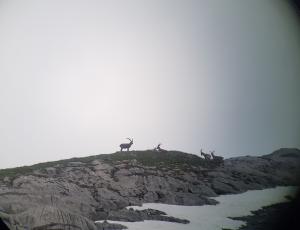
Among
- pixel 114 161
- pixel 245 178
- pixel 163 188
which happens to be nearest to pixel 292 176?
pixel 245 178

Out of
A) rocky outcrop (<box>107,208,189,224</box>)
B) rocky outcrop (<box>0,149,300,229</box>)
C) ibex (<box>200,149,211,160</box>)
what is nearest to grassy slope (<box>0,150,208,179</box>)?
rocky outcrop (<box>0,149,300,229</box>)

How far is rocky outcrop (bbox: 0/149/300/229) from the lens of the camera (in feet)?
95.0

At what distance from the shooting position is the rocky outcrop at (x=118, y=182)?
95.0 feet

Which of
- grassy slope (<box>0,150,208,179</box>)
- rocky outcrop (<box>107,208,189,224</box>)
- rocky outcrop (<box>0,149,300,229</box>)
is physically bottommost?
rocky outcrop (<box>107,208,189,224</box>)

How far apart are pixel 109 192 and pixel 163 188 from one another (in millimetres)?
6731

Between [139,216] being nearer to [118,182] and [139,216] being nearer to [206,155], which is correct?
[118,182]

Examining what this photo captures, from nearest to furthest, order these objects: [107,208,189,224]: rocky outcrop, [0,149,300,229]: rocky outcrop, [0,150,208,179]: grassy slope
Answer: [0,149,300,229]: rocky outcrop → [107,208,189,224]: rocky outcrop → [0,150,208,179]: grassy slope

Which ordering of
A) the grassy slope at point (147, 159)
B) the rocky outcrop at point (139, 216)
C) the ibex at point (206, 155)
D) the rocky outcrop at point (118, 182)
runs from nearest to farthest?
the rocky outcrop at point (118, 182) < the rocky outcrop at point (139, 216) < the grassy slope at point (147, 159) < the ibex at point (206, 155)

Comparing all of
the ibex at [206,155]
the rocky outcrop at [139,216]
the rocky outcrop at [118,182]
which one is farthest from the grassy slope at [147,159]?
the rocky outcrop at [139,216]

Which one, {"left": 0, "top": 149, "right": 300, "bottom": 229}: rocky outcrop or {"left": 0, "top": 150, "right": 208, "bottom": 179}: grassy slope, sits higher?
{"left": 0, "top": 150, "right": 208, "bottom": 179}: grassy slope

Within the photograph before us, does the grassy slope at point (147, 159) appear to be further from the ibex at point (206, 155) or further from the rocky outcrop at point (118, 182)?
the ibex at point (206, 155)

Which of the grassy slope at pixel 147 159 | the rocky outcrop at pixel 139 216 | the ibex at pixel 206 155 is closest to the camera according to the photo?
the rocky outcrop at pixel 139 216

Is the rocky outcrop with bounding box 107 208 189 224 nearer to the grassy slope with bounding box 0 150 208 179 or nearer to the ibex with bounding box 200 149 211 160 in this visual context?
the grassy slope with bounding box 0 150 208 179

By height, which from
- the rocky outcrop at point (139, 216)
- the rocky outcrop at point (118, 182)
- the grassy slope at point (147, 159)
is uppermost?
the grassy slope at point (147, 159)
